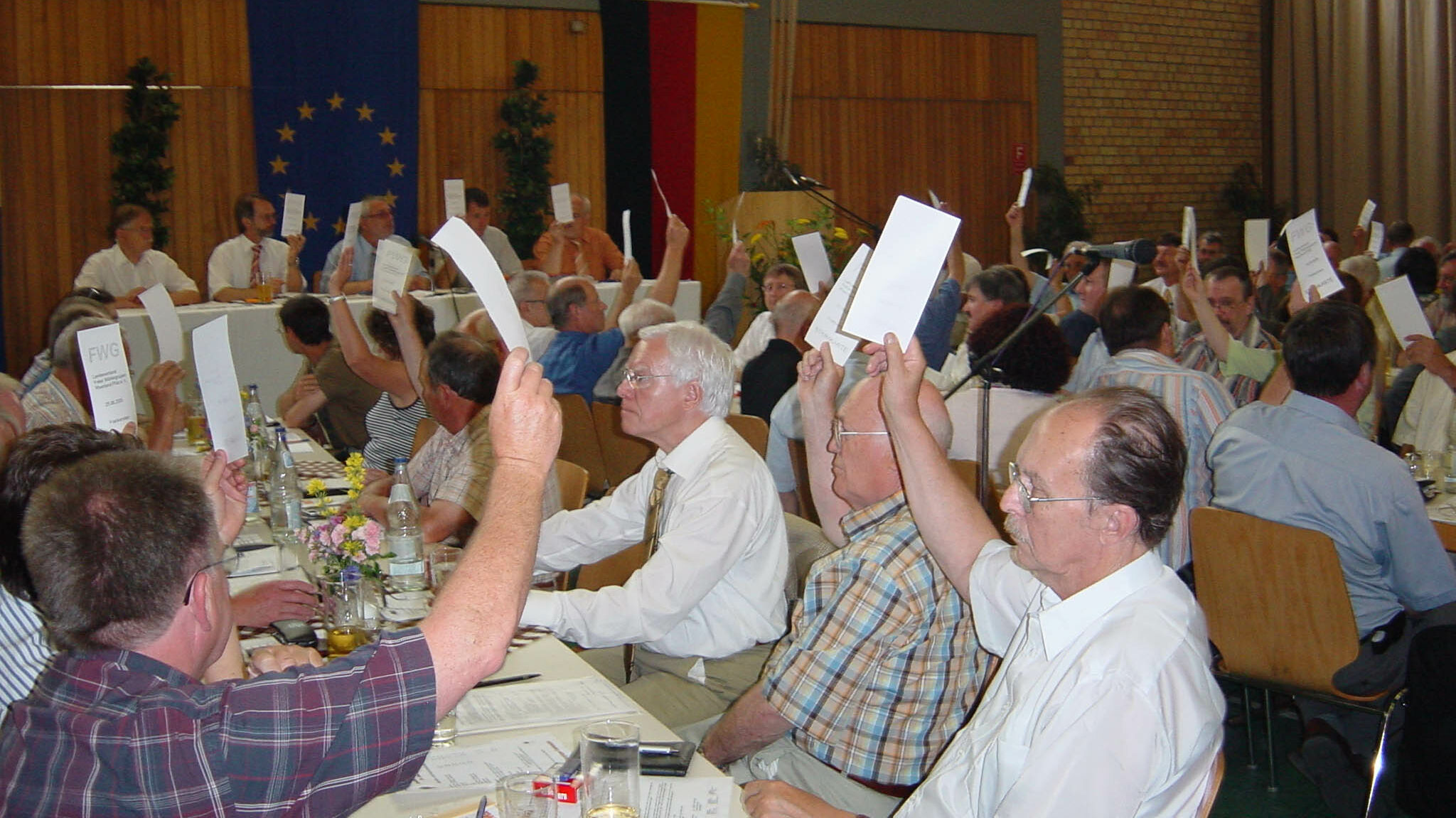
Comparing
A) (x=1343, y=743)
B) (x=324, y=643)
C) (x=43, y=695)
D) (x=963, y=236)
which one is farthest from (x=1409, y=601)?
(x=963, y=236)

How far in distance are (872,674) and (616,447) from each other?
3.28 meters

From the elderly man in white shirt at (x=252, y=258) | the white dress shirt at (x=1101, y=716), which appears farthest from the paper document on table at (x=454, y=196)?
the white dress shirt at (x=1101, y=716)

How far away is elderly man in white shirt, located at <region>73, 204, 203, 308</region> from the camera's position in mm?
7914

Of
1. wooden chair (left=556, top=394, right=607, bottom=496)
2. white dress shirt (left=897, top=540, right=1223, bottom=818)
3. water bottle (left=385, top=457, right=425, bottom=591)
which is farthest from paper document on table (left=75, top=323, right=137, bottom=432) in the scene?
wooden chair (left=556, top=394, right=607, bottom=496)

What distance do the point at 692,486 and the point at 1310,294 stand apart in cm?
326

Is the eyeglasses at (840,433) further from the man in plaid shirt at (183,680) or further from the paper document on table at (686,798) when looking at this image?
the man in plaid shirt at (183,680)

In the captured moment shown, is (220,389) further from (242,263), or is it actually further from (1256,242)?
(242,263)

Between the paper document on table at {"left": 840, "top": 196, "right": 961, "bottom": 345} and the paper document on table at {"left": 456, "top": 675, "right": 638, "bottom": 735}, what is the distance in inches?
31.4

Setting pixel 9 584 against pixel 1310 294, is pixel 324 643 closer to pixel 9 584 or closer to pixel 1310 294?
pixel 9 584

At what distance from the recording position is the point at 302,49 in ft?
30.7

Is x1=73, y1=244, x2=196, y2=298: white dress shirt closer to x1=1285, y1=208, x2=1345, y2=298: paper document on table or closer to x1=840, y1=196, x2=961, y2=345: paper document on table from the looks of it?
x1=1285, y1=208, x2=1345, y2=298: paper document on table

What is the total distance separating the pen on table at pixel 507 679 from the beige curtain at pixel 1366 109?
40.5 feet

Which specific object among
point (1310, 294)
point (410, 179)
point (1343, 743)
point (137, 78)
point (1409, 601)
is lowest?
point (1343, 743)

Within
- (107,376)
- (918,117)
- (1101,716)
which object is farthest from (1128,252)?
(918,117)
